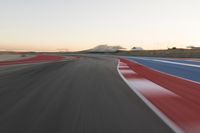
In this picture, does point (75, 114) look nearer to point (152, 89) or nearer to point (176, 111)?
point (176, 111)

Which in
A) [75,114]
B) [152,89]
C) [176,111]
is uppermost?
[75,114]

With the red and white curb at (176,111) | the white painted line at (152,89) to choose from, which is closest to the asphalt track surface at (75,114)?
the red and white curb at (176,111)

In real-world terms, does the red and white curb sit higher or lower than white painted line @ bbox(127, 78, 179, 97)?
higher

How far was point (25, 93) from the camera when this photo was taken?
33.1 ft

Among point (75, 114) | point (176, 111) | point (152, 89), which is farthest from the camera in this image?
point (152, 89)

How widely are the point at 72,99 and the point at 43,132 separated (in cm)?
365

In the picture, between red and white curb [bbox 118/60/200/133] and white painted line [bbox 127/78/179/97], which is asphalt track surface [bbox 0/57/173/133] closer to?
red and white curb [bbox 118/60/200/133]

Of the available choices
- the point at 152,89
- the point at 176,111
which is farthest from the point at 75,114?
the point at 152,89

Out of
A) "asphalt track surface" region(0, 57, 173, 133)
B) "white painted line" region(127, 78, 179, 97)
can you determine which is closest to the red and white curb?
"asphalt track surface" region(0, 57, 173, 133)

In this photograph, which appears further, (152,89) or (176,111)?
(152,89)

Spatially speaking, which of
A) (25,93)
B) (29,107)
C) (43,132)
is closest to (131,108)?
(29,107)

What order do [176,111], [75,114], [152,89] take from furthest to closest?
[152,89] → [176,111] → [75,114]

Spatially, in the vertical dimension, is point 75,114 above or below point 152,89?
above

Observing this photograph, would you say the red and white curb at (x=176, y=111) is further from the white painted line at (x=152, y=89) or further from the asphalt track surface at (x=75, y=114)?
the white painted line at (x=152, y=89)
